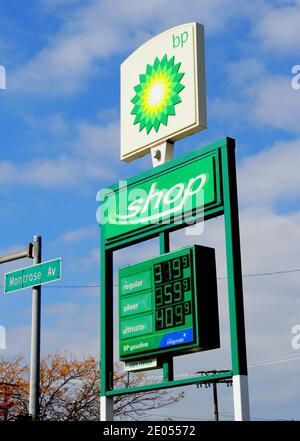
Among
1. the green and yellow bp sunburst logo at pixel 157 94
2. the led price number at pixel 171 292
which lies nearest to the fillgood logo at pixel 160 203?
the led price number at pixel 171 292

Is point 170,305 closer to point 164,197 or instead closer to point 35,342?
point 164,197

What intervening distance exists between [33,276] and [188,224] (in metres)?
5.30

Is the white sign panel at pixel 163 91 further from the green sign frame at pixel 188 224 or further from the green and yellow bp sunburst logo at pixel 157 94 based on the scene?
the green sign frame at pixel 188 224

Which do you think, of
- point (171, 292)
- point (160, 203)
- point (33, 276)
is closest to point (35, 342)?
point (33, 276)

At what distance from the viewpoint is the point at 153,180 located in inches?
664

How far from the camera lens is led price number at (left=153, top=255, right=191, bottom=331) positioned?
49.1 ft

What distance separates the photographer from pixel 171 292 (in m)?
15.3

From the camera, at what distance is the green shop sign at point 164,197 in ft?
50.5

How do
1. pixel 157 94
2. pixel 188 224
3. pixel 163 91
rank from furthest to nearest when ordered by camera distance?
1. pixel 157 94
2. pixel 163 91
3. pixel 188 224

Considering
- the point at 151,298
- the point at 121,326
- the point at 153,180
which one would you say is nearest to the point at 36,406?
the point at 121,326

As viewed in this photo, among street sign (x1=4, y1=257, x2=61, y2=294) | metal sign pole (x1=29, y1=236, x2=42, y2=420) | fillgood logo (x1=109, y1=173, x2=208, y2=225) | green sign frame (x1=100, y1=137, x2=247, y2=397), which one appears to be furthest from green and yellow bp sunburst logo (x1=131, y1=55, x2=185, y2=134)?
metal sign pole (x1=29, y1=236, x2=42, y2=420)

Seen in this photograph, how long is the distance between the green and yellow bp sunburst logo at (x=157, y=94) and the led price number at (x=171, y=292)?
3557 millimetres

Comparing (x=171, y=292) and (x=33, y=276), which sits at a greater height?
(x=33, y=276)
